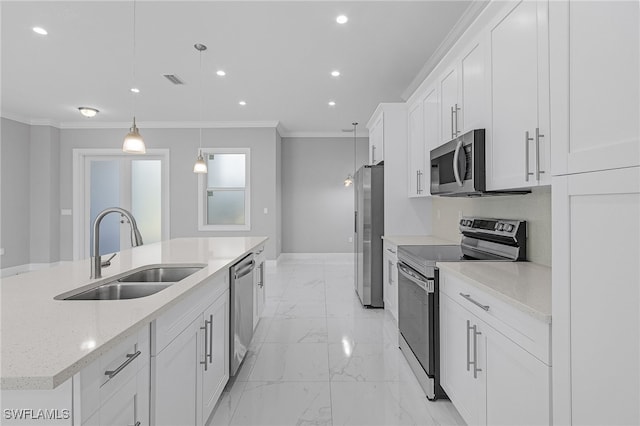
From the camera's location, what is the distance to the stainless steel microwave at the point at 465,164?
2125 millimetres

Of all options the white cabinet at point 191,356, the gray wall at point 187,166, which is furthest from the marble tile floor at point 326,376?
the gray wall at point 187,166

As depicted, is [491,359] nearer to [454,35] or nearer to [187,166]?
[454,35]

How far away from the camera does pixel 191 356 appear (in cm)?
151

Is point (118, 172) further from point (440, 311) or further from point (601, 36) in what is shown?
point (601, 36)

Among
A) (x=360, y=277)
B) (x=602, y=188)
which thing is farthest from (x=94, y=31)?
(x=602, y=188)

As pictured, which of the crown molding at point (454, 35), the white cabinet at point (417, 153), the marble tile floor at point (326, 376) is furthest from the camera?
the white cabinet at point (417, 153)

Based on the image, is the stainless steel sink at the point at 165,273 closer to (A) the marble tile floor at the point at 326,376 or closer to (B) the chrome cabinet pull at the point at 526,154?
(A) the marble tile floor at the point at 326,376

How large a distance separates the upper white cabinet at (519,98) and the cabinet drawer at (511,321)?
625mm

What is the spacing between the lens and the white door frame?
6.77 m

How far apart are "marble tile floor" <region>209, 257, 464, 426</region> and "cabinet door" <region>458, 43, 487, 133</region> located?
5.97ft

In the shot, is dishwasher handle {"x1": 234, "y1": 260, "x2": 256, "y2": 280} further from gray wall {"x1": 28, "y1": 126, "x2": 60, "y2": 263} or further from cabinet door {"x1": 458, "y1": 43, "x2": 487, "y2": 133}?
gray wall {"x1": 28, "y1": 126, "x2": 60, "y2": 263}

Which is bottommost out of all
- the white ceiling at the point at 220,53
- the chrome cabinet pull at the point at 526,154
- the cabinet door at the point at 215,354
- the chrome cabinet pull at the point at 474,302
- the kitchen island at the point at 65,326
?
the cabinet door at the point at 215,354

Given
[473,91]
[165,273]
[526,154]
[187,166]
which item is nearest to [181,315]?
[165,273]

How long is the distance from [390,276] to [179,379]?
275 centimetres
